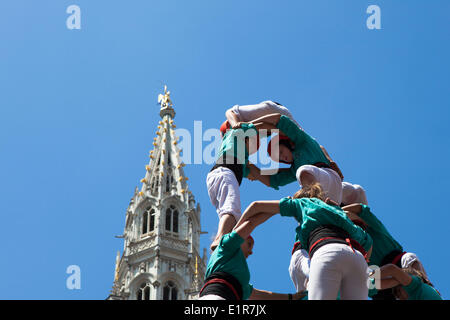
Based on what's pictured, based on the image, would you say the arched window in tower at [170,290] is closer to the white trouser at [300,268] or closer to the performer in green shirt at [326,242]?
the white trouser at [300,268]

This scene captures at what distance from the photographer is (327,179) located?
814cm

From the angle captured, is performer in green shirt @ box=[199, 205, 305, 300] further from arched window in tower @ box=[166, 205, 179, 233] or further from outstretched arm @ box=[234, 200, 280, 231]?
arched window in tower @ box=[166, 205, 179, 233]

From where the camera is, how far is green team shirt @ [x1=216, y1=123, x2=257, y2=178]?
28.7ft

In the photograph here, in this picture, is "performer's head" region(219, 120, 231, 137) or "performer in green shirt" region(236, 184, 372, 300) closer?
"performer in green shirt" region(236, 184, 372, 300)

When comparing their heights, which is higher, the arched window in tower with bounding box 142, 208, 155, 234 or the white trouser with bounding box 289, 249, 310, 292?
the arched window in tower with bounding box 142, 208, 155, 234

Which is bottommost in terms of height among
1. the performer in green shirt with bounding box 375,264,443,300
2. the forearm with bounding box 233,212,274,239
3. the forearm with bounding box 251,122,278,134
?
the performer in green shirt with bounding box 375,264,443,300

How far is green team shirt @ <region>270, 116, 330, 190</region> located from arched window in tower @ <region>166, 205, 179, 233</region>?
5739 centimetres

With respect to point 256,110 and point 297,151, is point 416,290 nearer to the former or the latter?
point 297,151

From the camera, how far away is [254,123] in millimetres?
9016

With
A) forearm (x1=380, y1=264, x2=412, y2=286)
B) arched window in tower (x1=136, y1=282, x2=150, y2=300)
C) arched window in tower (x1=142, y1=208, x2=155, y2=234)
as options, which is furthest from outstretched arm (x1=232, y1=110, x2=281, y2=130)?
arched window in tower (x1=142, y1=208, x2=155, y2=234)

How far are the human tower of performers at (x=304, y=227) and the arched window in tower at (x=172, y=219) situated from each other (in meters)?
57.4

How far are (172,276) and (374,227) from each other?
5443 centimetres

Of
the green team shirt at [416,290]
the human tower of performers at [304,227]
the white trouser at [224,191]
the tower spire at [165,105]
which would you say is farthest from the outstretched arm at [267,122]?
the tower spire at [165,105]
